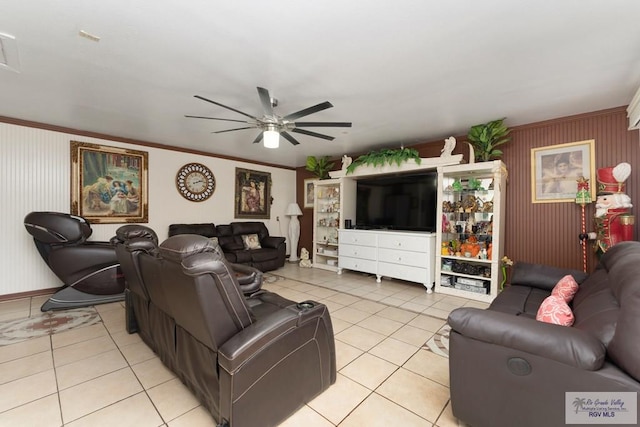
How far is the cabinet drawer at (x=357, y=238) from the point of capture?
463 centimetres

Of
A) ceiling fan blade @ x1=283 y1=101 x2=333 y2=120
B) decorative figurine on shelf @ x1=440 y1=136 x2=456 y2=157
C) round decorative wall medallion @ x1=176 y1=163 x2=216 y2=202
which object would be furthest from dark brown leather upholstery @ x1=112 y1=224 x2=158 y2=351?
decorative figurine on shelf @ x1=440 y1=136 x2=456 y2=157

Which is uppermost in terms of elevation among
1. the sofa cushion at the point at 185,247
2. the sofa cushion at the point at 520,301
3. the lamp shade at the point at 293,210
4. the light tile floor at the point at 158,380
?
the lamp shade at the point at 293,210

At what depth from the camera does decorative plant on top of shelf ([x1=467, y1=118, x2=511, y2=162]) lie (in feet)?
11.3

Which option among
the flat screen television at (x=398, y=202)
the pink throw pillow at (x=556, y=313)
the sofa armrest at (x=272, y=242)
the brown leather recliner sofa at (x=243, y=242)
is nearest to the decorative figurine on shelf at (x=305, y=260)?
the brown leather recliner sofa at (x=243, y=242)

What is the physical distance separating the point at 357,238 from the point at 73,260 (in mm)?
4066

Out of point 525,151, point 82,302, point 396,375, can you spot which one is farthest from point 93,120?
point 525,151

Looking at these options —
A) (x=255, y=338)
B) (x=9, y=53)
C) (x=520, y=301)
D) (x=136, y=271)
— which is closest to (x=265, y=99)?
(x=136, y=271)

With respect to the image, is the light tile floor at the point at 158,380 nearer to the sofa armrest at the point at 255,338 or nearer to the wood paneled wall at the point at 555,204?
the sofa armrest at the point at 255,338

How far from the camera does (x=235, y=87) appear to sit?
8.50 feet

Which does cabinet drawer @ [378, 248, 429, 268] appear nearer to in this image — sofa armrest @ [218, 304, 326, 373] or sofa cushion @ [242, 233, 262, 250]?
sofa cushion @ [242, 233, 262, 250]

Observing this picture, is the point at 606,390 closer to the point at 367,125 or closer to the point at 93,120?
the point at 367,125

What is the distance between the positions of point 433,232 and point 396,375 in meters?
2.70

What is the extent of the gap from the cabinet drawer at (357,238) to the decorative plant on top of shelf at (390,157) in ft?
4.11

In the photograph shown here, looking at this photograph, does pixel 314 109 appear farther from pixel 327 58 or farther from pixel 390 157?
pixel 390 157
